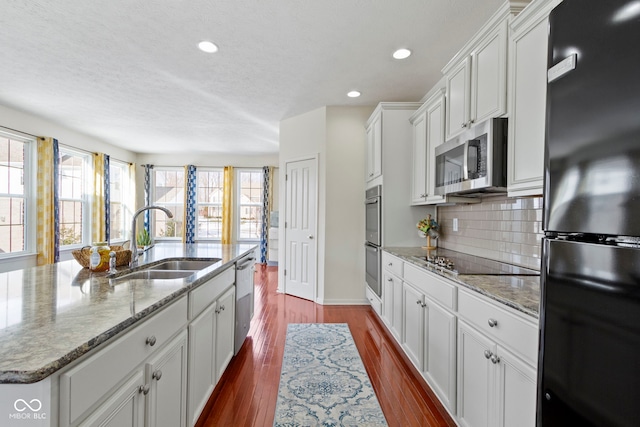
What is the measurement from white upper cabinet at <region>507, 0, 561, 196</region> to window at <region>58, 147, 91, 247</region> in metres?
6.51

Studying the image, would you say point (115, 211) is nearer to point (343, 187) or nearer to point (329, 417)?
point (343, 187)

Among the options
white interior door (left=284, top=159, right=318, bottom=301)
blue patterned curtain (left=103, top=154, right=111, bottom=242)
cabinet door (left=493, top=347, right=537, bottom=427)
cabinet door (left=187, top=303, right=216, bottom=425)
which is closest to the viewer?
cabinet door (left=493, top=347, right=537, bottom=427)

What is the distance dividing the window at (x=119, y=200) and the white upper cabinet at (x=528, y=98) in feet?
23.9

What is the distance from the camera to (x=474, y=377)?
1.40 m

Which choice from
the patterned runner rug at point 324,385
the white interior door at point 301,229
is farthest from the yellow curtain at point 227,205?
the patterned runner rug at point 324,385

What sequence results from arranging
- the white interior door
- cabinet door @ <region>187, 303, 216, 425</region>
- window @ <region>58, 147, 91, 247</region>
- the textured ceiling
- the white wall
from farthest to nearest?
1. window @ <region>58, 147, 91, 247</region>
2. the white interior door
3. the white wall
4. the textured ceiling
5. cabinet door @ <region>187, 303, 216, 425</region>

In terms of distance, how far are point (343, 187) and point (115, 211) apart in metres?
5.56

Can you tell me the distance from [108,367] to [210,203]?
690cm

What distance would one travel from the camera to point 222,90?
3.50 m

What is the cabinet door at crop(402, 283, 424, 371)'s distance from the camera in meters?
2.02

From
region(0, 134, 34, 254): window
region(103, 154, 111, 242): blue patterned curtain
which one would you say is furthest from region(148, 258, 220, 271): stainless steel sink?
region(103, 154, 111, 242): blue patterned curtain

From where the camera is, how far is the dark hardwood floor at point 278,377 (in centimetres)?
174

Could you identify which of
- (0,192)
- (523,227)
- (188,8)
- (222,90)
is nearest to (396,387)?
(523,227)

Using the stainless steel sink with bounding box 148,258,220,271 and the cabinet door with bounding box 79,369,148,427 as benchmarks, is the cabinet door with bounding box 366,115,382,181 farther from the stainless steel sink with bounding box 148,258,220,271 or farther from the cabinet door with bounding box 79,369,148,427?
the cabinet door with bounding box 79,369,148,427
